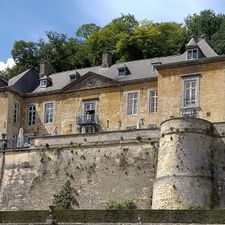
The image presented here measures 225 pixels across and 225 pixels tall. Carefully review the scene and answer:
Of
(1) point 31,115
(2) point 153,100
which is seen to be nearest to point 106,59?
(1) point 31,115

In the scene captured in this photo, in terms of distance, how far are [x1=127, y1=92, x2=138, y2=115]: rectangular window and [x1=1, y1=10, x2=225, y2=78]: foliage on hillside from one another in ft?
51.6

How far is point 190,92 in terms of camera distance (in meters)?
39.1

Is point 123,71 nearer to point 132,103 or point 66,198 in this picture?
point 132,103

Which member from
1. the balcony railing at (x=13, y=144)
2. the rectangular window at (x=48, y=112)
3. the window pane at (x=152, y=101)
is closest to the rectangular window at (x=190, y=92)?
the window pane at (x=152, y=101)

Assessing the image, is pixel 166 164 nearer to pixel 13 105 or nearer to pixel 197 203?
pixel 197 203

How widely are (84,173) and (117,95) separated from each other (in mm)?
8598

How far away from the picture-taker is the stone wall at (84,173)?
3516cm

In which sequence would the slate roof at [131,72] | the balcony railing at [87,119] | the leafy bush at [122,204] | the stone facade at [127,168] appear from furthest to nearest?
the balcony railing at [87,119] → the slate roof at [131,72] → the leafy bush at [122,204] → the stone facade at [127,168]

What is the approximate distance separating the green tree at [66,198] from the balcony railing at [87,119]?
26.9 feet

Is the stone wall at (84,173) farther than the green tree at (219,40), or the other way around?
the green tree at (219,40)

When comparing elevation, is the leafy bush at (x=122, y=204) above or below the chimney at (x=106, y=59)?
below

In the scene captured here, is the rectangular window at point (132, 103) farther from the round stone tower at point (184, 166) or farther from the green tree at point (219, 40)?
the green tree at point (219, 40)

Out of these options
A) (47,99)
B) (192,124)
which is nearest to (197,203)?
(192,124)

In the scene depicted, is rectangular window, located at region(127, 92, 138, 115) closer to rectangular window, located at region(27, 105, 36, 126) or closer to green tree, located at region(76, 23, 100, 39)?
rectangular window, located at region(27, 105, 36, 126)
